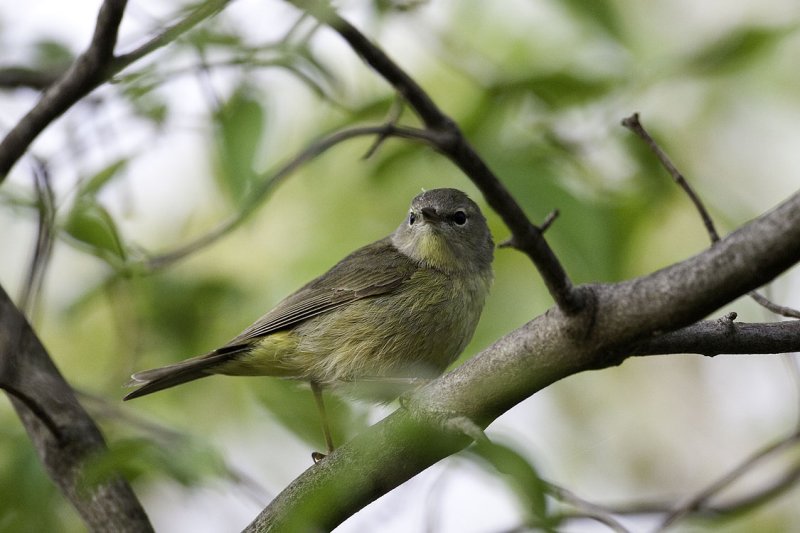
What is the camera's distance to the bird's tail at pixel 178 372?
4.09 m

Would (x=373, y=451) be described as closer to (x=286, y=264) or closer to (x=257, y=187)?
(x=257, y=187)

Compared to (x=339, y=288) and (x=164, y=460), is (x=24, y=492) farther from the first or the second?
(x=339, y=288)

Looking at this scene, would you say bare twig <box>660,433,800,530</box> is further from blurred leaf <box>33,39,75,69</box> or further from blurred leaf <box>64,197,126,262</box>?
blurred leaf <box>33,39,75,69</box>

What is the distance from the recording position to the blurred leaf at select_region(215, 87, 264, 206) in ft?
7.47

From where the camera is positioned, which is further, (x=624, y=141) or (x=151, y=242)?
(x=151, y=242)

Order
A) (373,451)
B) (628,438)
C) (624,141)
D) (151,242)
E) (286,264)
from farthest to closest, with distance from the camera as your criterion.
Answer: (628,438)
(151,242)
(286,264)
(624,141)
(373,451)

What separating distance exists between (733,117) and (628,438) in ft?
9.66

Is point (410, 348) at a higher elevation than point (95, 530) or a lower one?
higher

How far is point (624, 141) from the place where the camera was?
344cm

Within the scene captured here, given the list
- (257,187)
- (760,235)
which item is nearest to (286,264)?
(257,187)

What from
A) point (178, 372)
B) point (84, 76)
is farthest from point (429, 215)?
point (84, 76)

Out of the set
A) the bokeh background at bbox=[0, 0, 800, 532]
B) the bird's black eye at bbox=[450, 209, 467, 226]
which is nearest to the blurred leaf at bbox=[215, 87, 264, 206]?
the bokeh background at bbox=[0, 0, 800, 532]

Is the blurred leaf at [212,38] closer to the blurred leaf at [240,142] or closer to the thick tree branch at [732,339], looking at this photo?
the blurred leaf at [240,142]

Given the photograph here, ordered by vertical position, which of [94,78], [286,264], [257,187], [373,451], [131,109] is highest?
[286,264]
